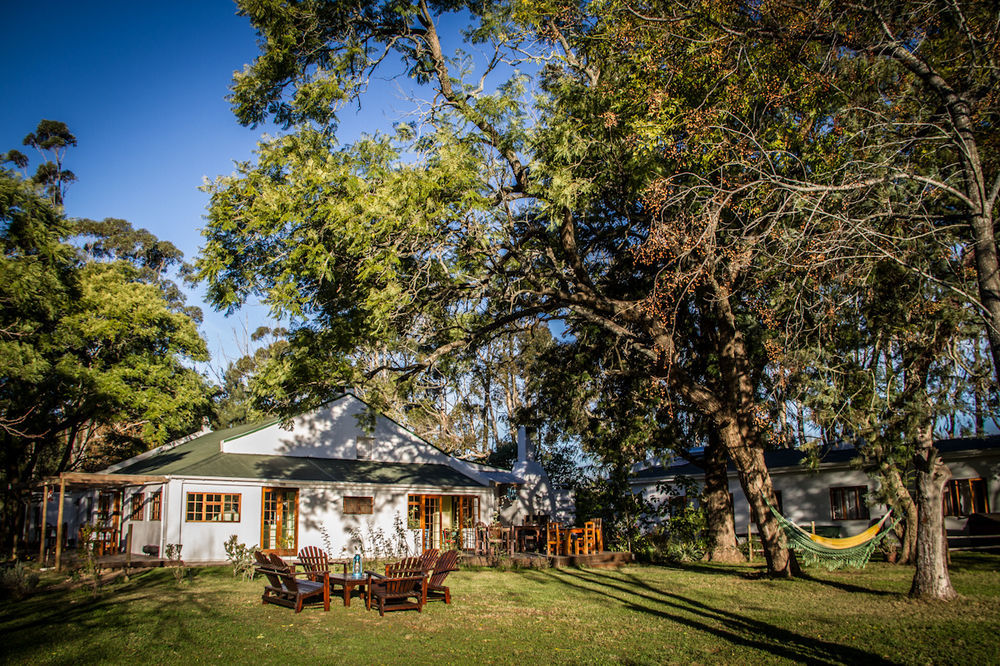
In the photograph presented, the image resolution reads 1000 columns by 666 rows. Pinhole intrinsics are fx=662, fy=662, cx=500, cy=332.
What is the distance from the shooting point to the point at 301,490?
23.0 metres

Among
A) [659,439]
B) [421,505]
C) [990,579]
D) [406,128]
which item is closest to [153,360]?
[421,505]

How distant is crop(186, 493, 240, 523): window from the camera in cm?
2100

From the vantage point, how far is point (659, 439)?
67.4ft

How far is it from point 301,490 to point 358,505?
2.18 m

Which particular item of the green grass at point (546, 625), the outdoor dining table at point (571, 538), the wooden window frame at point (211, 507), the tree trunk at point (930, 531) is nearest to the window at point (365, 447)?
the wooden window frame at point (211, 507)

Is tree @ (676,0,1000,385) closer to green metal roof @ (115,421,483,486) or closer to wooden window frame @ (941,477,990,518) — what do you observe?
wooden window frame @ (941,477,990,518)

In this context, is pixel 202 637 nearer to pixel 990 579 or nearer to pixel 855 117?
pixel 855 117

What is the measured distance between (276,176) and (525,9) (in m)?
6.06

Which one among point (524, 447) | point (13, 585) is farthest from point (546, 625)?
point (524, 447)

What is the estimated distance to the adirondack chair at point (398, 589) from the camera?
11.2 metres

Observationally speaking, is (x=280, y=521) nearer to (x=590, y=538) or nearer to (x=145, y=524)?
(x=145, y=524)

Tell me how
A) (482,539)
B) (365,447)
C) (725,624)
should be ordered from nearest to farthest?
(725,624) < (482,539) < (365,447)

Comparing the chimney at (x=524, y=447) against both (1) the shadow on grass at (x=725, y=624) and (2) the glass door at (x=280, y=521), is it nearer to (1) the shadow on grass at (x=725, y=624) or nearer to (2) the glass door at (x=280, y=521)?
(2) the glass door at (x=280, y=521)

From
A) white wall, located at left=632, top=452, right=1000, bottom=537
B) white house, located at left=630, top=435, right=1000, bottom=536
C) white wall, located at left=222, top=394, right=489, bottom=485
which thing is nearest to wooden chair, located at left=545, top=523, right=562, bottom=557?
white house, located at left=630, top=435, right=1000, bottom=536
